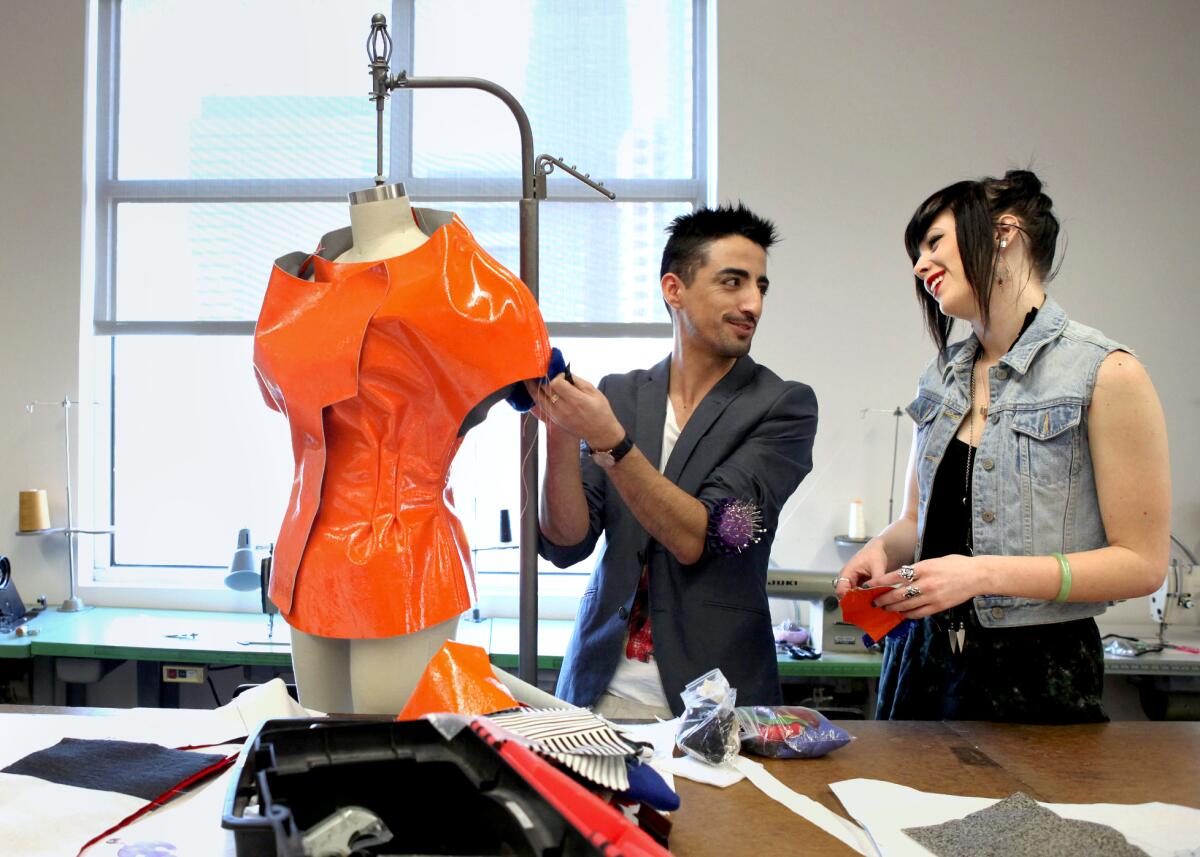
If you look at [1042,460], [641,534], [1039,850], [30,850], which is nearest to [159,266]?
[641,534]

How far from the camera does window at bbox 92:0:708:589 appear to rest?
4.02 m

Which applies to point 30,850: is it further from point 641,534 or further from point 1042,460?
point 1042,460

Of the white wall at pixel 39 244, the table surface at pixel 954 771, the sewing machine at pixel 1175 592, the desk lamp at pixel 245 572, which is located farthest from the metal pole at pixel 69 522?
the sewing machine at pixel 1175 592

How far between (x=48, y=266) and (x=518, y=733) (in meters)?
3.81

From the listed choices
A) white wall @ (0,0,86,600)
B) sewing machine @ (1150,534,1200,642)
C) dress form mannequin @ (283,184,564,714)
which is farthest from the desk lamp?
sewing machine @ (1150,534,1200,642)

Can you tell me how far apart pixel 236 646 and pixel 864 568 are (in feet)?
7.91

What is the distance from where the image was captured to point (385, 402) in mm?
1467

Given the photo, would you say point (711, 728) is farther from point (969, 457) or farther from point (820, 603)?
point (820, 603)

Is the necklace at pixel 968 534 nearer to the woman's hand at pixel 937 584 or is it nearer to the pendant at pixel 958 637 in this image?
the pendant at pixel 958 637

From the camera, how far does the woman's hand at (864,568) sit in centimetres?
152

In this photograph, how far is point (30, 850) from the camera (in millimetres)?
1015

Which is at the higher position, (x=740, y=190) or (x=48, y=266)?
(x=740, y=190)

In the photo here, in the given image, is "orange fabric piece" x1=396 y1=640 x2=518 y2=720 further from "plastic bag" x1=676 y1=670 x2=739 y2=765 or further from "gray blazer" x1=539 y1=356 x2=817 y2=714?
"gray blazer" x1=539 y1=356 x2=817 y2=714

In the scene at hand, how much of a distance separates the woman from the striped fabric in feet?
1.89
